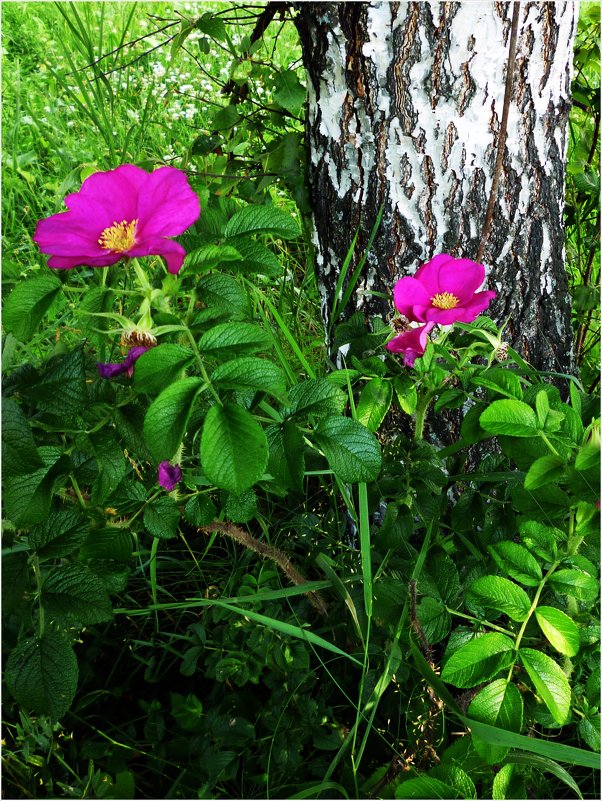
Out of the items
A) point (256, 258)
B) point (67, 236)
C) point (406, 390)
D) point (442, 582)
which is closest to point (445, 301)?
point (406, 390)

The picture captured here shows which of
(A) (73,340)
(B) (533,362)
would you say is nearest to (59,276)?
(A) (73,340)

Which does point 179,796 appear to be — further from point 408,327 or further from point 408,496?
point 408,327

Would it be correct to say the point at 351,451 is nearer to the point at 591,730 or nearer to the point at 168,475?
the point at 168,475

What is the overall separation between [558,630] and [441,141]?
2.51 ft

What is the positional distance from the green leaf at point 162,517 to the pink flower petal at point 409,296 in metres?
0.37

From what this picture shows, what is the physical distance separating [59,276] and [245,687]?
759mm

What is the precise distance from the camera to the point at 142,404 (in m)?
0.79

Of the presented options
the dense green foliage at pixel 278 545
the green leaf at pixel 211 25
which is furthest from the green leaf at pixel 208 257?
the green leaf at pixel 211 25

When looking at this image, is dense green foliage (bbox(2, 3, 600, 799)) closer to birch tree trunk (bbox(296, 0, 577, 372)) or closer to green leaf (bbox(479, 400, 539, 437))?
green leaf (bbox(479, 400, 539, 437))

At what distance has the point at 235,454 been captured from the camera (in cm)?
66

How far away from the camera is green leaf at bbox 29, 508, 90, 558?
823 mm

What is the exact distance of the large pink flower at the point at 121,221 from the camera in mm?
728

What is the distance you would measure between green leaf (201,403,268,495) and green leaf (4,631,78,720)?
0.30 meters

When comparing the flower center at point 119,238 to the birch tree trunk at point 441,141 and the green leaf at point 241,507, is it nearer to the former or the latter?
the green leaf at point 241,507
